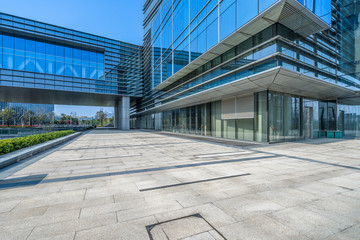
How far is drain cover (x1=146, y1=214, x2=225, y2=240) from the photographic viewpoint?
2.78 m

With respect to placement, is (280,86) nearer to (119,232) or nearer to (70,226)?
(119,232)

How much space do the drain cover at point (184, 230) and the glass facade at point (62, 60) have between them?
48460 millimetres

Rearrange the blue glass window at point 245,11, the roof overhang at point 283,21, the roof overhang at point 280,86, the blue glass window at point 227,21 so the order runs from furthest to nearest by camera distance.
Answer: the blue glass window at point 227,21 < the roof overhang at point 280,86 < the blue glass window at point 245,11 < the roof overhang at point 283,21

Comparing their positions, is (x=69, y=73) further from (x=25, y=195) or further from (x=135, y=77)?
(x=25, y=195)

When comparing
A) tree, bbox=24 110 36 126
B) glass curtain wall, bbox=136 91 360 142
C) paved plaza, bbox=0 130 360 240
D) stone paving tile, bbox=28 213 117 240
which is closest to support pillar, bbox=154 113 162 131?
glass curtain wall, bbox=136 91 360 142

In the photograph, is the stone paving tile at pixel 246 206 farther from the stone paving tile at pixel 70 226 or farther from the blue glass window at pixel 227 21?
the blue glass window at pixel 227 21

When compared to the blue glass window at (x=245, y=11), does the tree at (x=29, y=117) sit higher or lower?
lower

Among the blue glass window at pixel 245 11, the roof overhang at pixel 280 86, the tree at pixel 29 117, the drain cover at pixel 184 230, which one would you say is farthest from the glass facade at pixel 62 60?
the drain cover at pixel 184 230

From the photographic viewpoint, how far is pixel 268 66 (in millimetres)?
13172

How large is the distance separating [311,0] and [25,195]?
1949 cm

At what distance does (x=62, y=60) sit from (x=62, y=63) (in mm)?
762

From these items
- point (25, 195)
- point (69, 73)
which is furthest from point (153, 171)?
point (69, 73)

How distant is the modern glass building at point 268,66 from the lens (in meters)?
13.5

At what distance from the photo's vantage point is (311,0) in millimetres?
12773
